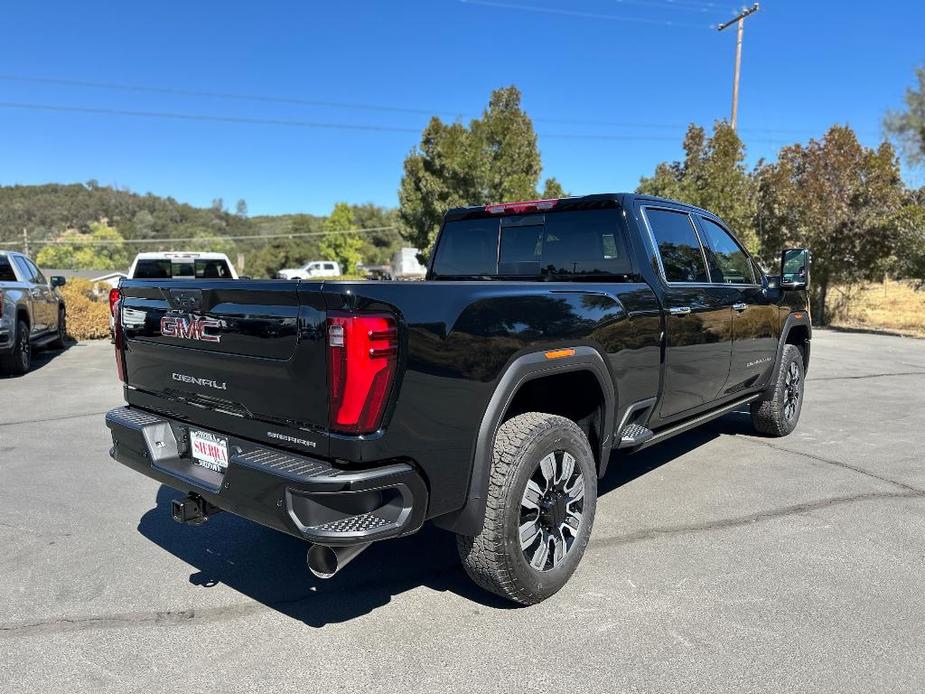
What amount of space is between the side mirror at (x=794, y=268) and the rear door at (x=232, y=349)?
445cm

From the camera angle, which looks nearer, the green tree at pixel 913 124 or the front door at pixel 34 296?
the front door at pixel 34 296

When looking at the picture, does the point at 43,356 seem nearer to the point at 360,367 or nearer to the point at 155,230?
the point at 360,367

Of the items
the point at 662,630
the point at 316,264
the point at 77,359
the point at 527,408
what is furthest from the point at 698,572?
the point at 316,264

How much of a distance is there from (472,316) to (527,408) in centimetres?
90

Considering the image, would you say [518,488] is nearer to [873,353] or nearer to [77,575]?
[77,575]

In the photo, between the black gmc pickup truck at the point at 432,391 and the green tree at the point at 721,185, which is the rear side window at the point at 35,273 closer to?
the black gmc pickup truck at the point at 432,391

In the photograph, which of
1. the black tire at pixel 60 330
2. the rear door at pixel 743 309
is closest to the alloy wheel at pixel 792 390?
the rear door at pixel 743 309

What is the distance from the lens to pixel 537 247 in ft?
15.0

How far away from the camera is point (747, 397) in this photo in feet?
18.8

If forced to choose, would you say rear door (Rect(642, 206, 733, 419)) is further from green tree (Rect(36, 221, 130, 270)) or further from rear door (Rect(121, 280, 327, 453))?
green tree (Rect(36, 221, 130, 270))

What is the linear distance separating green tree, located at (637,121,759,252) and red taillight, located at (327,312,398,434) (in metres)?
17.3

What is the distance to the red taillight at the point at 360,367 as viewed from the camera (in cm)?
239

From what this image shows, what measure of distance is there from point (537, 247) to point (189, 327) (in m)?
2.43

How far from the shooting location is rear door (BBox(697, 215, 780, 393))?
498 cm
